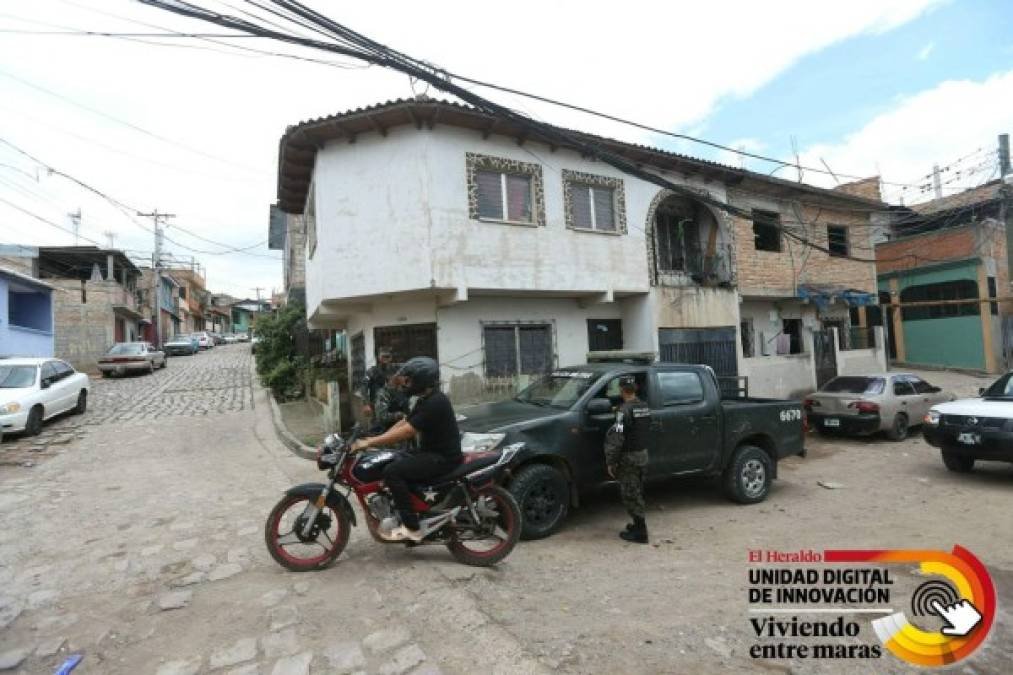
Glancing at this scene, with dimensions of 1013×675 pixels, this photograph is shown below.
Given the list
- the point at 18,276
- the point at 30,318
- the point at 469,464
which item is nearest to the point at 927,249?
the point at 469,464

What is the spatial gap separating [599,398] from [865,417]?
324 inches

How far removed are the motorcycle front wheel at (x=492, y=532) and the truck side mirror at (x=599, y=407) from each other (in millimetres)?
1595

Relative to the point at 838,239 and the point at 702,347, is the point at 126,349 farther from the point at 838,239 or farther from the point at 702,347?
the point at 838,239

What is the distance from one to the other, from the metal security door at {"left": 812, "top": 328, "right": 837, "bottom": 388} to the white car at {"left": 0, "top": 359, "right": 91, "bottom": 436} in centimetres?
1897

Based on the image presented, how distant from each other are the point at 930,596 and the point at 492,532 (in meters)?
3.33

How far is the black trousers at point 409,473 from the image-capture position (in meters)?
4.16

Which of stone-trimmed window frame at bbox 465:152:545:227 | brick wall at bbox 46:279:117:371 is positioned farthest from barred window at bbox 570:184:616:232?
brick wall at bbox 46:279:117:371

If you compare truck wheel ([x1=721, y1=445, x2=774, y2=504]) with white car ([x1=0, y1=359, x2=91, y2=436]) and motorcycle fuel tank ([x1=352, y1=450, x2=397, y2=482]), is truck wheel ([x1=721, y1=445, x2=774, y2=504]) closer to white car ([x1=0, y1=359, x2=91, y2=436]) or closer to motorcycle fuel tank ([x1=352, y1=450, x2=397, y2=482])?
motorcycle fuel tank ([x1=352, y1=450, x2=397, y2=482])

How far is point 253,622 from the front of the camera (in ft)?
11.7

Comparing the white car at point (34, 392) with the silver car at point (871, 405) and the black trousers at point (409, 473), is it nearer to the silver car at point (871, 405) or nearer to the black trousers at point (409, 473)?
the black trousers at point (409, 473)

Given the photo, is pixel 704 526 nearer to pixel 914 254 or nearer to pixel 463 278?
pixel 463 278

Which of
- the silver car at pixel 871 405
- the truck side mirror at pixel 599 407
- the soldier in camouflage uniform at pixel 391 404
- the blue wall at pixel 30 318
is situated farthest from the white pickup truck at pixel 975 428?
the blue wall at pixel 30 318

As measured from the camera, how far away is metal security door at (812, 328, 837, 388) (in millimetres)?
16203

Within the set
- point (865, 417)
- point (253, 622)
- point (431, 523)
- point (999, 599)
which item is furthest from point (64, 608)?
point (865, 417)
